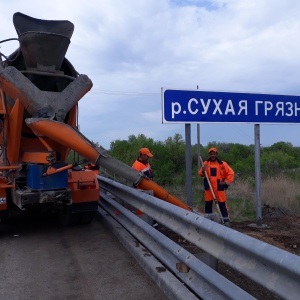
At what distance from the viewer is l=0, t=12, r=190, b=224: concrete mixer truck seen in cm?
586

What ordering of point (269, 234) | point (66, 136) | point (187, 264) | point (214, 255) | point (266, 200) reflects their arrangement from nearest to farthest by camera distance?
point (214, 255) → point (187, 264) → point (66, 136) → point (269, 234) → point (266, 200)

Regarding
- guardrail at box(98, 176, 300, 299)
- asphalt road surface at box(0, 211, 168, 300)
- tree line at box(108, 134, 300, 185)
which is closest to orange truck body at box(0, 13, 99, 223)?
asphalt road surface at box(0, 211, 168, 300)

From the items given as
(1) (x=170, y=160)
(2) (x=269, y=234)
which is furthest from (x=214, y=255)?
(1) (x=170, y=160)

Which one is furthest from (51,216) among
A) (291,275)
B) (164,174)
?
(164,174)

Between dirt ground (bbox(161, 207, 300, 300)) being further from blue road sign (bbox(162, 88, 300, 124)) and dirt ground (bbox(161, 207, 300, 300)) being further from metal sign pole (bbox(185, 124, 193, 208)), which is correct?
blue road sign (bbox(162, 88, 300, 124))

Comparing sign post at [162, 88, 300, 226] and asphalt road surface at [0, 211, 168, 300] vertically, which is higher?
sign post at [162, 88, 300, 226]

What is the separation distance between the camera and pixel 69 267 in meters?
4.77

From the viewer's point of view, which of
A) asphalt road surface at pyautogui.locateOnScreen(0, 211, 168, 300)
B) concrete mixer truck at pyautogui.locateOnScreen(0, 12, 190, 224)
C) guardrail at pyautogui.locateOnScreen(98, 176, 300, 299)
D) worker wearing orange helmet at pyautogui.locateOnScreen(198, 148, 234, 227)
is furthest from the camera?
worker wearing orange helmet at pyautogui.locateOnScreen(198, 148, 234, 227)

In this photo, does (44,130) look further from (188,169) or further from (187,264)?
(187,264)

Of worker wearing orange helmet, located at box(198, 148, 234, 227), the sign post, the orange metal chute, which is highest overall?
the sign post

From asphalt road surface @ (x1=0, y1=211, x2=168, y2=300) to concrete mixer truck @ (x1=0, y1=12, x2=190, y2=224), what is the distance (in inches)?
20.9

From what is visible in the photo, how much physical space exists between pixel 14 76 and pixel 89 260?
9.72ft

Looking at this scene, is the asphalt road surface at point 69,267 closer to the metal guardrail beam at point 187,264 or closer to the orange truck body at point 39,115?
the metal guardrail beam at point 187,264

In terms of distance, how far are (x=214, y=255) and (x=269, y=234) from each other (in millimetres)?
3973
